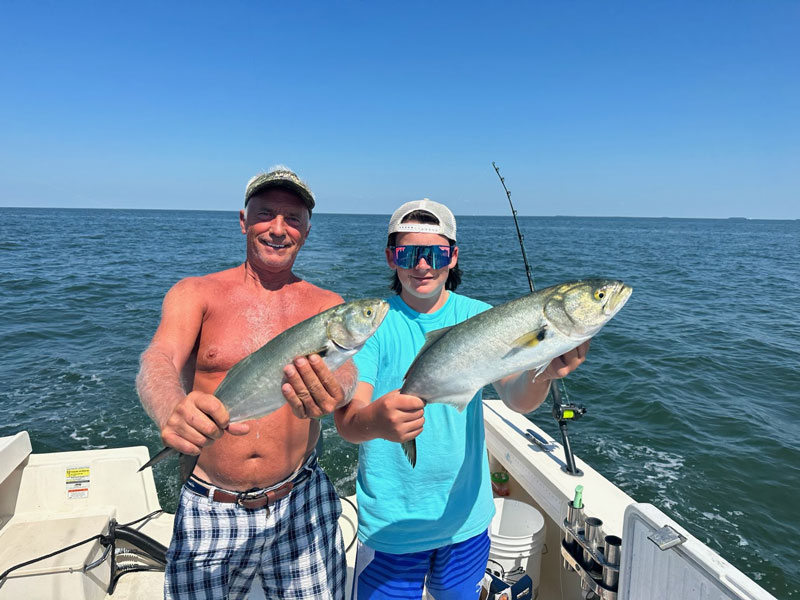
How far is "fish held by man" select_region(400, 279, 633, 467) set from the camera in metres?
2.31

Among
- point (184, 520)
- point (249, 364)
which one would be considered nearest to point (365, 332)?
point (249, 364)

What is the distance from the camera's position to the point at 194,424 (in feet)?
7.30

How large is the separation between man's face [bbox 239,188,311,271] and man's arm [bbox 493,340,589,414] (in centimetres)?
169

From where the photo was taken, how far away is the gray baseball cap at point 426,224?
2863 millimetres

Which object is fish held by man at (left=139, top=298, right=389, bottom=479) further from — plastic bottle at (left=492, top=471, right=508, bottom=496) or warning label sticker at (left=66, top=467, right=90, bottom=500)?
plastic bottle at (left=492, top=471, right=508, bottom=496)

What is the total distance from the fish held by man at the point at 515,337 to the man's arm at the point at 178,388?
0.94 m

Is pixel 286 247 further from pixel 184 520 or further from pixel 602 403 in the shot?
pixel 602 403

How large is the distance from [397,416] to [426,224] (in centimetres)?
118

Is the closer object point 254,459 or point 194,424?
point 194,424

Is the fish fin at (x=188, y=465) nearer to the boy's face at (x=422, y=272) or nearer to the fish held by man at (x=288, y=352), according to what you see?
the fish held by man at (x=288, y=352)

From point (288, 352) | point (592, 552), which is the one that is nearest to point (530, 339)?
point (288, 352)

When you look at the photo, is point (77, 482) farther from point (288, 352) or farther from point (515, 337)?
point (515, 337)

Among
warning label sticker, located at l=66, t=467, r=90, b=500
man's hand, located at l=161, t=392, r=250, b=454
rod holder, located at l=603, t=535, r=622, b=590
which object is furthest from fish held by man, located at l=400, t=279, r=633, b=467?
warning label sticker, located at l=66, t=467, r=90, b=500

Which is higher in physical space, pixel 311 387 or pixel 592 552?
pixel 311 387
